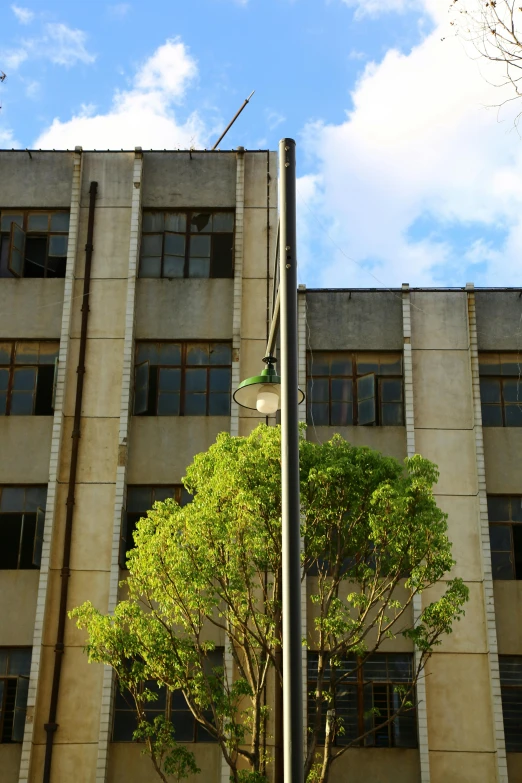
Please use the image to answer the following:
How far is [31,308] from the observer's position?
75.5ft

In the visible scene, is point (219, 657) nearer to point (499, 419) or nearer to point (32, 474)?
point (32, 474)

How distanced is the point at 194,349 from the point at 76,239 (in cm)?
376

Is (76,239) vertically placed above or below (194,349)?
above

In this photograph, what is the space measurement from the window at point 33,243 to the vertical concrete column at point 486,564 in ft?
30.7

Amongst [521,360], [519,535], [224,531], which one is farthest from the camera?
[521,360]

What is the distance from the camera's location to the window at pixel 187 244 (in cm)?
2358

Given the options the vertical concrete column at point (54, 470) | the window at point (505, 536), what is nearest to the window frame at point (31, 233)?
the vertical concrete column at point (54, 470)

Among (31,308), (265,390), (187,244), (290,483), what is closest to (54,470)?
(31,308)

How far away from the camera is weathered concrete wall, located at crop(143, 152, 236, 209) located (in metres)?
23.9

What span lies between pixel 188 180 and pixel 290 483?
16363 mm

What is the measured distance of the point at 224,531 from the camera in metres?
15.5

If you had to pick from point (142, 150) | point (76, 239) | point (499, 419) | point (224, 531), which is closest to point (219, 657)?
point (224, 531)

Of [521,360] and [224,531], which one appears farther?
[521,360]

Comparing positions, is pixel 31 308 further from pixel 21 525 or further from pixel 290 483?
pixel 290 483
